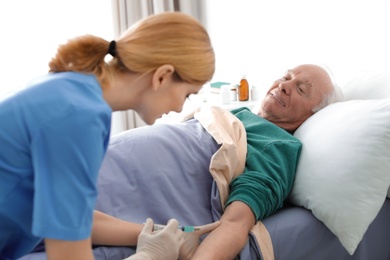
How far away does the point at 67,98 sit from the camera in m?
0.95

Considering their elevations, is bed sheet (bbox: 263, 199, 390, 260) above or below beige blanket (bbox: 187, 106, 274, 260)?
below

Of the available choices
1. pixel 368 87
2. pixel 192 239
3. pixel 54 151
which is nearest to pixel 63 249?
pixel 54 151

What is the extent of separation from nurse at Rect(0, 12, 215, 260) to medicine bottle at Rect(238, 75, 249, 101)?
162 cm

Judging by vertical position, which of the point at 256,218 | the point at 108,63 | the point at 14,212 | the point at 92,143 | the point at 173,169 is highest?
the point at 108,63

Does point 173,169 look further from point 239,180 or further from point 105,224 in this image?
point 105,224

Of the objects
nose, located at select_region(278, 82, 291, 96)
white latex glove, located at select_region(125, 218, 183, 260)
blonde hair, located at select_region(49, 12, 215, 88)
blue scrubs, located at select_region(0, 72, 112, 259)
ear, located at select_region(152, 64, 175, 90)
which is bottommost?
white latex glove, located at select_region(125, 218, 183, 260)

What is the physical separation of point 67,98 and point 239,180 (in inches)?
32.8

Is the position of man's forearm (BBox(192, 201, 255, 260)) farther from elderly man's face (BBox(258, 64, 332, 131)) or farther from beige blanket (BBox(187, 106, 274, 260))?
elderly man's face (BBox(258, 64, 332, 131))

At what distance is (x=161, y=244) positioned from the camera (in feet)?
4.48

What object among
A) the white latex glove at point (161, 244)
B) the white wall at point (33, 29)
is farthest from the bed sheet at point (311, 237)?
the white wall at point (33, 29)

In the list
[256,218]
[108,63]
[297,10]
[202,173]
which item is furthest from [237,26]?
[108,63]

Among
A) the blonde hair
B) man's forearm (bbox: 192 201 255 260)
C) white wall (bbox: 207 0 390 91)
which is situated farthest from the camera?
white wall (bbox: 207 0 390 91)

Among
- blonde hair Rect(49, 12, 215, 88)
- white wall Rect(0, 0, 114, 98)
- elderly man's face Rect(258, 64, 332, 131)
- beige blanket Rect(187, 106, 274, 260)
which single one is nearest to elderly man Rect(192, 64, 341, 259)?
elderly man's face Rect(258, 64, 332, 131)

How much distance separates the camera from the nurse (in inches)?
36.0
